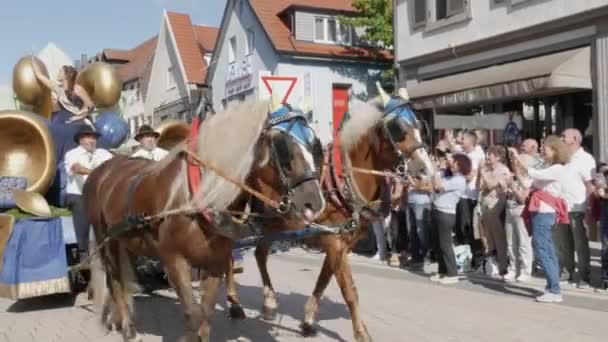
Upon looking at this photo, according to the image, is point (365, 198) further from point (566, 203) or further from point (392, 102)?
point (566, 203)

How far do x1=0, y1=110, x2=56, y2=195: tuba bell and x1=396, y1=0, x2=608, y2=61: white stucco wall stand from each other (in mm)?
10130

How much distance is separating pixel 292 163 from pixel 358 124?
69.9 inches

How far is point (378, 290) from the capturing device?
8.03 meters

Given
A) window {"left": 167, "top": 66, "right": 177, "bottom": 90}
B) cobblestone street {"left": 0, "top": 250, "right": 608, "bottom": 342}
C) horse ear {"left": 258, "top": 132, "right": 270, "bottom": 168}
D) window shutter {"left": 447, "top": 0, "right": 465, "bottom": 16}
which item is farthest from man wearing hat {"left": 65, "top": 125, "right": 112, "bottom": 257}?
window {"left": 167, "top": 66, "right": 177, "bottom": 90}

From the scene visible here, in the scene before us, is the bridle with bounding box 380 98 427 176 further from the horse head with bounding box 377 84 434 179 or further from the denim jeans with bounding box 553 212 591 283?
the denim jeans with bounding box 553 212 591 283

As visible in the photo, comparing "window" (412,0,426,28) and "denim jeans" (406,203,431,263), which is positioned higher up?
"window" (412,0,426,28)

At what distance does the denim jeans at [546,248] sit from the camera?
7.07 meters

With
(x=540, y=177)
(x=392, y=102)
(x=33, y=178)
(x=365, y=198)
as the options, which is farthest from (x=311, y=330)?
(x=33, y=178)

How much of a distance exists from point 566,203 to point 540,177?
2.19 ft

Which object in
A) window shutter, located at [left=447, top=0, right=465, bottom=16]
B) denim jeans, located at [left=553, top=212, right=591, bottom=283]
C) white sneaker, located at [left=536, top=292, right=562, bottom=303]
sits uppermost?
window shutter, located at [left=447, top=0, right=465, bottom=16]

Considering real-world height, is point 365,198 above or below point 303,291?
above

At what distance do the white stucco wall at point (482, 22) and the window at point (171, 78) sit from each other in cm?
1964

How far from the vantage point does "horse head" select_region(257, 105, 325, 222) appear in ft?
13.5

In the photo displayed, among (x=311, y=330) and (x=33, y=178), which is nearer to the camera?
(x=311, y=330)
